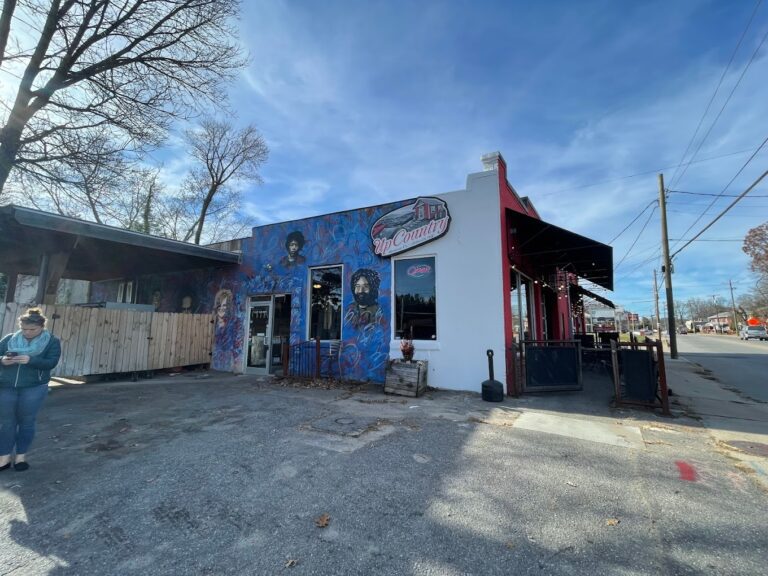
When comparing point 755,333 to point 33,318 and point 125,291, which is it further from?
point 125,291

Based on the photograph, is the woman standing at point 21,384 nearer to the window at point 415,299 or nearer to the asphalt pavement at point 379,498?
the asphalt pavement at point 379,498

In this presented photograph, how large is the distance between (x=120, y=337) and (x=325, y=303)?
588 centimetres

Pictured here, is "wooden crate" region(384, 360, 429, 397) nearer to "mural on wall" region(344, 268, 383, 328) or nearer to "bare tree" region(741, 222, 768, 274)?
"mural on wall" region(344, 268, 383, 328)

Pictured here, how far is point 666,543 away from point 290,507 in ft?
9.79

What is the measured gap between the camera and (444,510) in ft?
9.70

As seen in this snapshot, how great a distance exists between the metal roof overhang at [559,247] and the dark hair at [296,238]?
20.0ft

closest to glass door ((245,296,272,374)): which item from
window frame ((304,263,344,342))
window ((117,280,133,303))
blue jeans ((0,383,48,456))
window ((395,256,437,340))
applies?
window frame ((304,263,344,342))

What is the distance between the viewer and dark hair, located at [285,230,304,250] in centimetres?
1059

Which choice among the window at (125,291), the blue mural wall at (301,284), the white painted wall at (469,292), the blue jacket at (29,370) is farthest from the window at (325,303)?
the window at (125,291)

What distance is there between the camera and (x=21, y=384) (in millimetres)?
3754

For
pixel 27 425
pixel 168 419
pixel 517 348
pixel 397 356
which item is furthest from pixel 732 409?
pixel 27 425

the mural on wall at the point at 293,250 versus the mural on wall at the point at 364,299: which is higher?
the mural on wall at the point at 293,250

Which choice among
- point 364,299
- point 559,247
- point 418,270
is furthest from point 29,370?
point 559,247

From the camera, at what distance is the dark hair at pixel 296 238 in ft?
34.7
